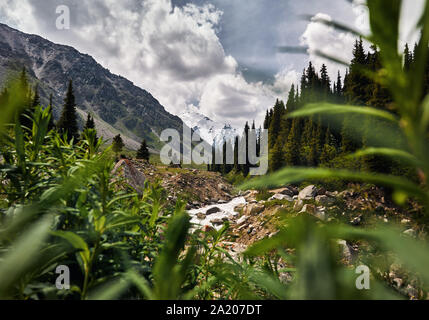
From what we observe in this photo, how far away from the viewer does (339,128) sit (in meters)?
0.63

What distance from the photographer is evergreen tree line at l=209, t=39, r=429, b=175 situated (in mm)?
627

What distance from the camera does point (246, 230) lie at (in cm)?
1045

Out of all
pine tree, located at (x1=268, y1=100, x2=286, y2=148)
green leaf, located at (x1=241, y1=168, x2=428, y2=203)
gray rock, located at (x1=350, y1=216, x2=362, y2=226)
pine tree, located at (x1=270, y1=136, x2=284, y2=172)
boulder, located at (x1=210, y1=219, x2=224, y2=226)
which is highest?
pine tree, located at (x1=268, y1=100, x2=286, y2=148)

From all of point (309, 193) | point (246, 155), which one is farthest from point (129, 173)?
point (246, 155)

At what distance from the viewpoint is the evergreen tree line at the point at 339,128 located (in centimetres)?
63

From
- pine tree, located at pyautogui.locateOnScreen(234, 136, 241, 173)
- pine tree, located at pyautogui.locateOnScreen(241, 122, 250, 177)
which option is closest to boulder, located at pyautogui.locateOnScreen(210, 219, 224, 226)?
pine tree, located at pyautogui.locateOnScreen(241, 122, 250, 177)

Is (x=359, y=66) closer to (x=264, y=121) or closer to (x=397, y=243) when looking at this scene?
(x=397, y=243)

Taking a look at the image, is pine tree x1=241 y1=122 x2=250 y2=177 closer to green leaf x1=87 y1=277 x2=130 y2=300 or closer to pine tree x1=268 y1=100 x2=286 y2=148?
pine tree x1=268 y1=100 x2=286 y2=148

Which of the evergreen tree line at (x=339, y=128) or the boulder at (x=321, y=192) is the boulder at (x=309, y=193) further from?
the evergreen tree line at (x=339, y=128)

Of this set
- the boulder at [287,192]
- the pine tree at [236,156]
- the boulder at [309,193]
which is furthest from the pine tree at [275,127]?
the boulder at [309,193]

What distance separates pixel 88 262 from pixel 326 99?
3.10ft

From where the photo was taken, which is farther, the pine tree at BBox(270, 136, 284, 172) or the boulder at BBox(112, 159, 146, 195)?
the pine tree at BBox(270, 136, 284, 172)

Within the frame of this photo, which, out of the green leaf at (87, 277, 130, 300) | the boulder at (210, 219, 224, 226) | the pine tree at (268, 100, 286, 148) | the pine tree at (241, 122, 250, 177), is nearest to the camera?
the green leaf at (87, 277, 130, 300)
